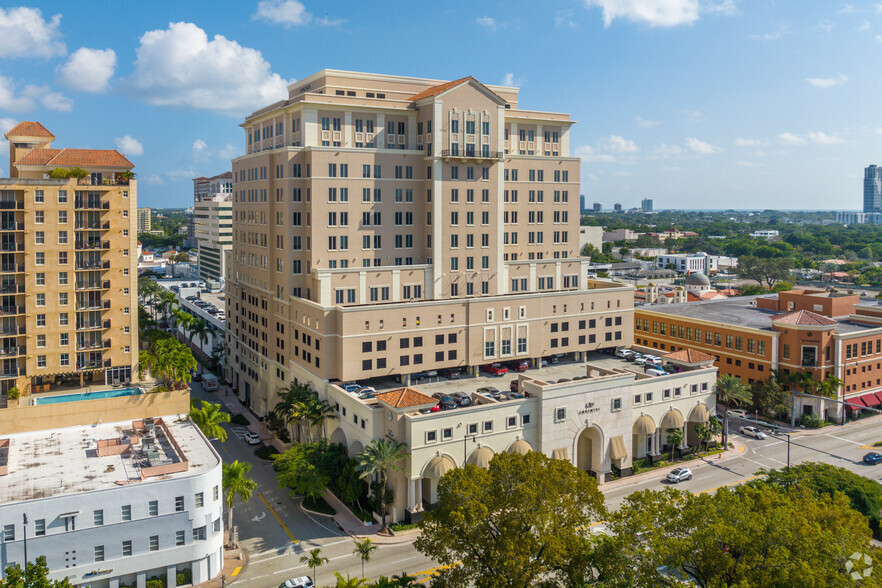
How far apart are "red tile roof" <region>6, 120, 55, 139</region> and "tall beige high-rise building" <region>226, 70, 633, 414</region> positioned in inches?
1085

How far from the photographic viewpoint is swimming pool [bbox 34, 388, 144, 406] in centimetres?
7888

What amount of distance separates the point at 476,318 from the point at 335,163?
90.8ft

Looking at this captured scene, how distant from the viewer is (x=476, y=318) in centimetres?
9456

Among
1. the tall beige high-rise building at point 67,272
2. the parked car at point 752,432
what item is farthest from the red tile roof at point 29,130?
the parked car at point 752,432

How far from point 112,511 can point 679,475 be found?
61.8 meters

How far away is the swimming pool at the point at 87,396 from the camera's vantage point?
78.9 m

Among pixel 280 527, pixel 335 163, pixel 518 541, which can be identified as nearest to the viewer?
pixel 518 541

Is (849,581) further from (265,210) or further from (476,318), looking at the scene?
(265,210)

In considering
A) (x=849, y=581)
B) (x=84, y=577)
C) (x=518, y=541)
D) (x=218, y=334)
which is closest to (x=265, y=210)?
(x=218, y=334)

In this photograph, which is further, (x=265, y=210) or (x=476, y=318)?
(x=265, y=210)

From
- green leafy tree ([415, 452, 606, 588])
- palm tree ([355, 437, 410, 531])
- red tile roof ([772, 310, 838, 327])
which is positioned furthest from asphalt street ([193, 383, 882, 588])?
red tile roof ([772, 310, 838, 327])

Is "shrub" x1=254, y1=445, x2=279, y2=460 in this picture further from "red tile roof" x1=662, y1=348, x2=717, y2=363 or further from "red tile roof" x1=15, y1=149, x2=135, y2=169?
"red tile roof" x1=662, y1=348, x2=717, y2=363

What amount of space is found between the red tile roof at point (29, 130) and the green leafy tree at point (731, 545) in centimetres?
8508

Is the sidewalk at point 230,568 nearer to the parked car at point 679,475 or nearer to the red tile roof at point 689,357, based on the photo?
the parked car at point 679,475
